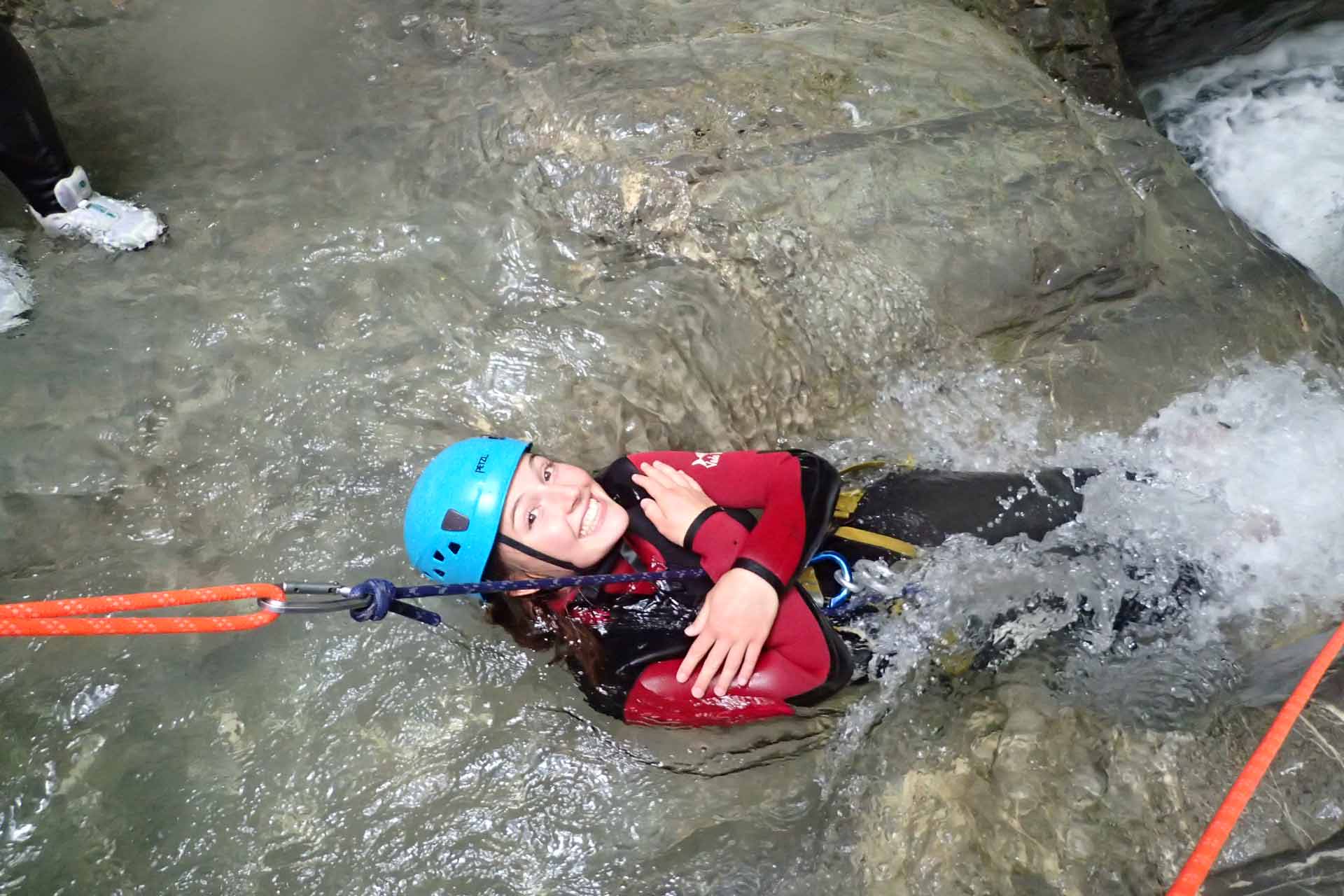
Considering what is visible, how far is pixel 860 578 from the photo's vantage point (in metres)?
2.74

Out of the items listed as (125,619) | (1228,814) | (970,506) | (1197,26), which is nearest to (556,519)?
(125,619)

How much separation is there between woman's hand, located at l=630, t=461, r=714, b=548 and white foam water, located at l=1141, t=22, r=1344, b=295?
156 inches

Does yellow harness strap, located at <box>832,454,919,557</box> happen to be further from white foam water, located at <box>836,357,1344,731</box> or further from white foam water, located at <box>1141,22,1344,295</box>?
white foam water, located at <box>1141,22,1344,295</box>

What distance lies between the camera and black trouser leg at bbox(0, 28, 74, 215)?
2938 millimetres

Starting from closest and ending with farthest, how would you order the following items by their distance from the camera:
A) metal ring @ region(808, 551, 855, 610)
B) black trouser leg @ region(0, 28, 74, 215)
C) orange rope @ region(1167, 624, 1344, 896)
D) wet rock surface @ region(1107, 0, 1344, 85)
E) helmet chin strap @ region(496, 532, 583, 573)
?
orange rope @ region(1167, 624, 1344, 896) → helmet chin strap @ region(496, 532, 583, 573) → metal ring @ region(808, 551, 855, 610) → black trouser leg @ region(0, 28, 74, 215) → wet rock surface @ region(1107, 0, 1344, 85)

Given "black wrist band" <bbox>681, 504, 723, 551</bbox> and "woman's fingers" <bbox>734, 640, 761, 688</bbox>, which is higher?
"black wrist band" <bbox>681, 504, 723, 551</bbox>

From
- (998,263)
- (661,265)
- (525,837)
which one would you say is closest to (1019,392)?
(998,263)

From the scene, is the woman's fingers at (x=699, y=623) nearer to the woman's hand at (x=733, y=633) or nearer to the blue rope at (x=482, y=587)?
the woman's hand at (x=733, y=633)

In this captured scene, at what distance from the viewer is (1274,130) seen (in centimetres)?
502

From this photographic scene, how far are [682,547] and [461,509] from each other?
2.18 ft

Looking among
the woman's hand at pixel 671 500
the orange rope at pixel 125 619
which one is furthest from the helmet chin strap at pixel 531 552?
the orange rope at pixel 125 619

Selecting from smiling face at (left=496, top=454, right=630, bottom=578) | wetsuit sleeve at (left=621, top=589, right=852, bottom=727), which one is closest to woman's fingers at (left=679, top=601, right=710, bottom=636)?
wetsuit sleeve at (left=621, top=589, right=852, bottom=727)

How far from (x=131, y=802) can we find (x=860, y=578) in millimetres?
2302

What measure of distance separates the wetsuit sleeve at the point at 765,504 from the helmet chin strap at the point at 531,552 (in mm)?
392
